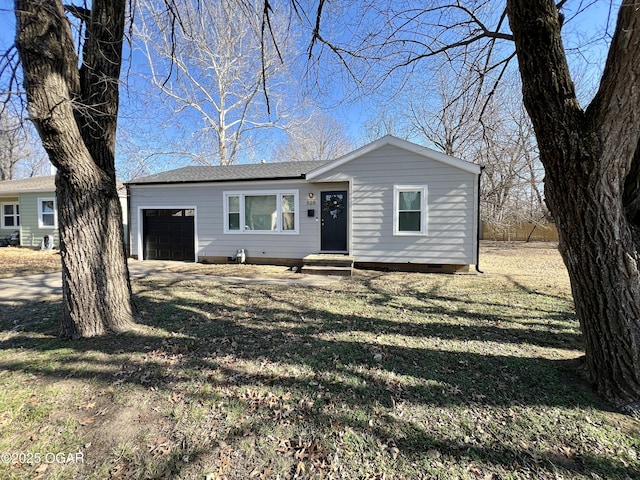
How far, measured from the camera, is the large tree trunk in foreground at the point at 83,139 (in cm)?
306

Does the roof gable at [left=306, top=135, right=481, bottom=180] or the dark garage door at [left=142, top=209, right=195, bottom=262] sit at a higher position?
the roof gable at [left=306, top=135, right=481, bottom=180]

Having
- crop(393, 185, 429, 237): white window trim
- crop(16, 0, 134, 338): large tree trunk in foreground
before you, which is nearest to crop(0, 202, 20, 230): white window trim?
crop(16, 0, 134, 338): large tree trunk in foreground

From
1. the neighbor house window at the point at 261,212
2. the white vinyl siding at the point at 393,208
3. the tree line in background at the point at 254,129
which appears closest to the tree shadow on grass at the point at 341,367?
the white vinyl siding at the point at 393,208

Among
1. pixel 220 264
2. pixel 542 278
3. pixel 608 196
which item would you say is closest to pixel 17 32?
pixel 608 196

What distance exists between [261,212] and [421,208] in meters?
5.05

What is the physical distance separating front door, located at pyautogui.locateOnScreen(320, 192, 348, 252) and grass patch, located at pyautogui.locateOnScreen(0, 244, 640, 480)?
4.77 meters

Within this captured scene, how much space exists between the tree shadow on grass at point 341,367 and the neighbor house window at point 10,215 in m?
15.3

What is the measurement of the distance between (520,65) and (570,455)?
2.97 meters

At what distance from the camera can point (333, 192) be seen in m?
9.30

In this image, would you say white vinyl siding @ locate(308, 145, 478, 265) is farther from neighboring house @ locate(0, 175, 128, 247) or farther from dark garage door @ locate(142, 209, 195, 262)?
neighboring house @ locate(0, 175, 128, 247)

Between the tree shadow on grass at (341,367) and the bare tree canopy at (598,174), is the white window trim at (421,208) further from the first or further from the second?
the bare tree canopy at (598,174)

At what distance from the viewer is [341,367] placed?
10.0ft

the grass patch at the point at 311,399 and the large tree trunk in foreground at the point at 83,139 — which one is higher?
the large tree trunk in foreground at the point at 83,139

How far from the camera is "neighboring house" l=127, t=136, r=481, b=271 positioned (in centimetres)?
A: 829
